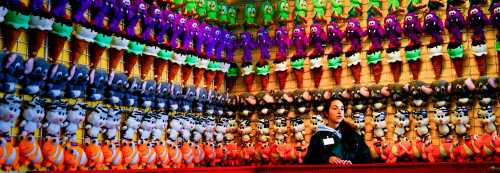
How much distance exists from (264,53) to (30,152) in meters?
3.41

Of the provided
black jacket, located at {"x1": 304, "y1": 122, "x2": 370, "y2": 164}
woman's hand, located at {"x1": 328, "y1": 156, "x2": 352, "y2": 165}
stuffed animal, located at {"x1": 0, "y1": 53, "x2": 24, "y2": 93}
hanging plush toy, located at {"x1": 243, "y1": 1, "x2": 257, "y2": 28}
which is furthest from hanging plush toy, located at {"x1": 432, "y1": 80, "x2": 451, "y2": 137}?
stuffed animal, located at {"x1": 0, "y1": 53, "x2": 24, "y2": 93}

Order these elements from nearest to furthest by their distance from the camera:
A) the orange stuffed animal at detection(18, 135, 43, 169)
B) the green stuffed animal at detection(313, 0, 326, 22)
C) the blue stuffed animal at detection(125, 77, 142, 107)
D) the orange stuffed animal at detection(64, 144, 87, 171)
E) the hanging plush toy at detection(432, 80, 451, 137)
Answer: the orange stuffed animal at detection(18, 135, 43, 169) < the orange stuffed animal at detection(64, 144, 87, 171) < the blue stuffed animal at detection(125, 77, 142, 107) < the hanging plush toy at detection(432, 80, 451, 137) < the green stuffed animal at detection(313, 0, 326, 22)

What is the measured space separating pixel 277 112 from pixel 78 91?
2737mm

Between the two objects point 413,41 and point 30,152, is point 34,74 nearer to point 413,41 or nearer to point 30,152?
point 30,152

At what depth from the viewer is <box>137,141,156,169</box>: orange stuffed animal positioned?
580 cm

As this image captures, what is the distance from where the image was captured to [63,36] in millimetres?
5059

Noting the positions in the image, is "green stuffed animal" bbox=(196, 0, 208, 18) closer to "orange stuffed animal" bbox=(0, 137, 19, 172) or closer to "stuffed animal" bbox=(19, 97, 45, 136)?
"stuffed animal" bbox=(19, 97, 45, 136)

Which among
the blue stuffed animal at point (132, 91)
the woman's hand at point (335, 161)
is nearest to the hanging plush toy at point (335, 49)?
the woman's hand at point (335, 161)

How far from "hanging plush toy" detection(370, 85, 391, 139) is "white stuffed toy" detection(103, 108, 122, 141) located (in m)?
2.83

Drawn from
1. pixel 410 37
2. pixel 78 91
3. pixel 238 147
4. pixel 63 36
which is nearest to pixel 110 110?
pixel 78 91

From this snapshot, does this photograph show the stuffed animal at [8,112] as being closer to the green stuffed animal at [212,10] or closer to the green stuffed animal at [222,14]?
the green stuffed animal at [212,10]

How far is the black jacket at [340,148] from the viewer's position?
222 inches

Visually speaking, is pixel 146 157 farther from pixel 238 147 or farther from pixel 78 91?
pixel 238 147

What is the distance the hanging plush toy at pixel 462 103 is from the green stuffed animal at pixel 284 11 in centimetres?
225
